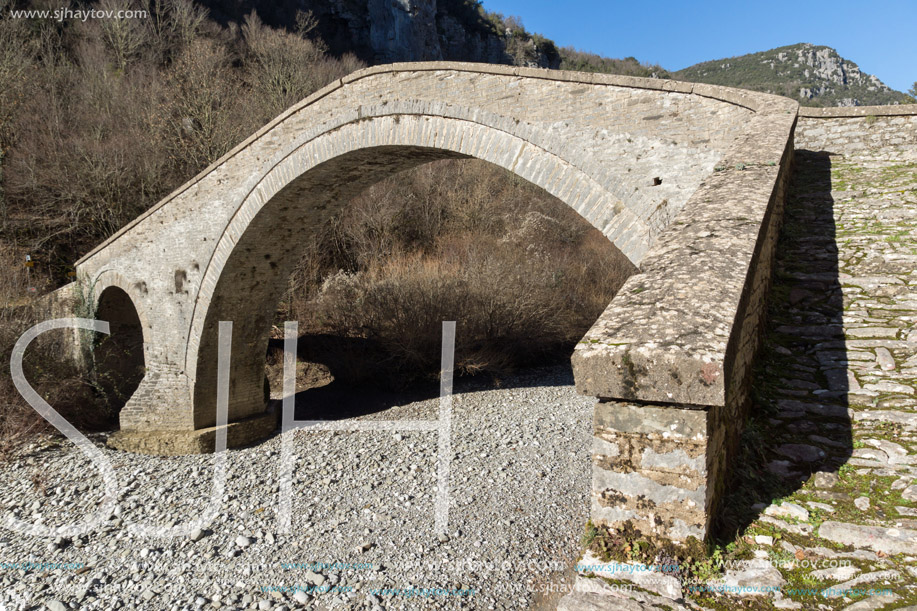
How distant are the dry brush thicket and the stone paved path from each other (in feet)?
30.3

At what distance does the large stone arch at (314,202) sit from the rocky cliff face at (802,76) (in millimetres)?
16357

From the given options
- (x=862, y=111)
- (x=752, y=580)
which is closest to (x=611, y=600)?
(x=752, y=580)

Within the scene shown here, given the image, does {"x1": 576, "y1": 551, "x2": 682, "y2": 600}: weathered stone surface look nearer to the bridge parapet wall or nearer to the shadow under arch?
the bridge parapet wall

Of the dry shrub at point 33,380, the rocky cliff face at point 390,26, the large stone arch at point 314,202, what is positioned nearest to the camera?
the large stone arch at point 314,202

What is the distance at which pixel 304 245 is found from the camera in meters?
9.46

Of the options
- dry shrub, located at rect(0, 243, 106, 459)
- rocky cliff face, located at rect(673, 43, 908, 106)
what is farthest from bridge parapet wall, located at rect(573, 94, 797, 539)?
rocky cliff face, located at rect(673, 43, 908, 106)

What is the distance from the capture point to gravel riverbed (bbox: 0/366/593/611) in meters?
5.02

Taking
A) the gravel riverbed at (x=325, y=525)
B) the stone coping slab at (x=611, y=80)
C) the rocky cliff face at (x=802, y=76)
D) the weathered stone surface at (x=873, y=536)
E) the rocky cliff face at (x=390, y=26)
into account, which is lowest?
the gravel riverbed at (x=325, y=525)

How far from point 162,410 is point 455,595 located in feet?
21.7

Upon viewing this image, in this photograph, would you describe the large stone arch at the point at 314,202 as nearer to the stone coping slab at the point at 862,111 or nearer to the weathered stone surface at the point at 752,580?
the stone coping slab at the point at 862,111

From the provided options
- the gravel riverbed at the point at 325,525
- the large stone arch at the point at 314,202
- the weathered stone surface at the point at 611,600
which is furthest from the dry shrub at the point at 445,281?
the weathered stone surface at the point at 611,600

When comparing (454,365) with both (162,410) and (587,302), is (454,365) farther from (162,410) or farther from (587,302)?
(162,410)

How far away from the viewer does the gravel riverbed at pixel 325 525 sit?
5023mm

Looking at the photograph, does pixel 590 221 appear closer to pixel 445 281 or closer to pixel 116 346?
pixel 445 281
